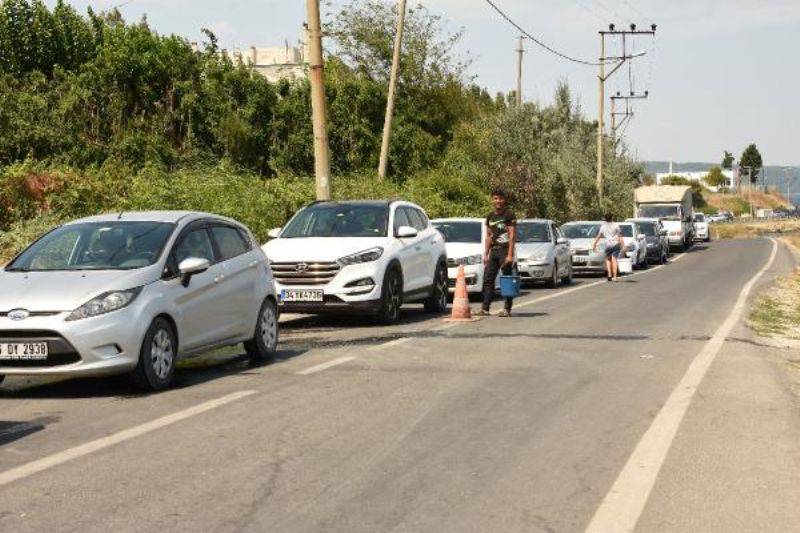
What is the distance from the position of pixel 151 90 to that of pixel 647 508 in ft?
113

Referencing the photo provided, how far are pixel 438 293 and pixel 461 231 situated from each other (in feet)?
14.8

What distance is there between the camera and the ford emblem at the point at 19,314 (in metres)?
9.76

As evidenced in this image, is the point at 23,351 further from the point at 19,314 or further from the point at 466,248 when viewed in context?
the point at 466,248

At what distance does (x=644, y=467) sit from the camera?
704 centimetres

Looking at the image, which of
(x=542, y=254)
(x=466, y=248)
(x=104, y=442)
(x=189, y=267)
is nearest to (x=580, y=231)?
(x=542, y=254)

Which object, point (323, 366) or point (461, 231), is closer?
point (323, 366)

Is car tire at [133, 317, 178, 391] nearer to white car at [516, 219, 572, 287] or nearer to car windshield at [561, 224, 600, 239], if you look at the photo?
white car at [516, 219, 572, 287]

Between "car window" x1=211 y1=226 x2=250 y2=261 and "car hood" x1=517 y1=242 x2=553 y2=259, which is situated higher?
"car window" x1=211 y1=226 x2=250 y2=261

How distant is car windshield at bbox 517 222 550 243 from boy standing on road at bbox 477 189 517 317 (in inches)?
401

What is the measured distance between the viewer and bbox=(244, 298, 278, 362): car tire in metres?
12.4

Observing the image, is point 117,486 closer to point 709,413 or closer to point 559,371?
point 709,413

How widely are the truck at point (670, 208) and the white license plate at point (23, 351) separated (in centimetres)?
5012

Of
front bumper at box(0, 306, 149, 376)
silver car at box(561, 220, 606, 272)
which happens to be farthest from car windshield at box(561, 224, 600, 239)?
front bumper at box(0, 306, 149, 376)

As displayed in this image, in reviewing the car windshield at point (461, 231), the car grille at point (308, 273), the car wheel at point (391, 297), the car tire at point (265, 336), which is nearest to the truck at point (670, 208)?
the car windshield at point (461, 231)
